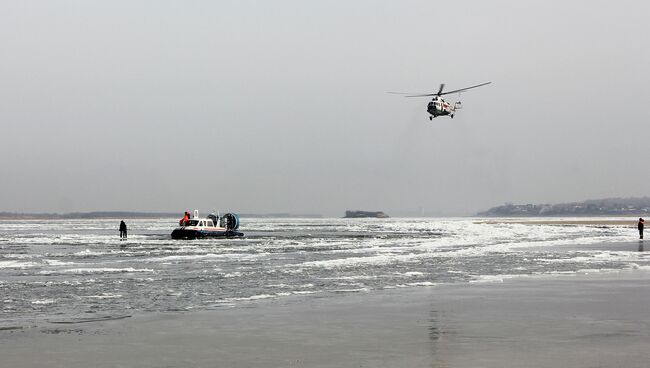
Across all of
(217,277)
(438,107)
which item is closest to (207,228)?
(438,107)

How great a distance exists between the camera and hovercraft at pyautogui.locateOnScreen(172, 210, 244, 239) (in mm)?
65125

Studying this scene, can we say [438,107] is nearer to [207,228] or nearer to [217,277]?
[207,228]

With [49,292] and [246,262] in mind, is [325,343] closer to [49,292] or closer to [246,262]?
[49,292]

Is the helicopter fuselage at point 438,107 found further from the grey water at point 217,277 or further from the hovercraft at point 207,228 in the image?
the grey water at point 217,277

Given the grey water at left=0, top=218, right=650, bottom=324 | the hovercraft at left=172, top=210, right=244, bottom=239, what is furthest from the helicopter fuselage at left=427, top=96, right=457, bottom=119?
the grey water at left=0, top=218, right=650, bottom=324

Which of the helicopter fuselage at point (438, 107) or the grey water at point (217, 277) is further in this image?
the helicopter fuselage at point (438, 107)

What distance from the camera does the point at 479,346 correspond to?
11.2 metres

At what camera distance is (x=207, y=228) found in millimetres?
67562

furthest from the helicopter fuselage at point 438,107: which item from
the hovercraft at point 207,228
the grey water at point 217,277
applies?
the grey water at point 217,277

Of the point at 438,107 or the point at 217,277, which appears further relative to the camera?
the point at 438,107

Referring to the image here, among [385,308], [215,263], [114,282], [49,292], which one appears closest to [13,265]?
[215,263]

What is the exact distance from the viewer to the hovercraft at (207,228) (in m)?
65.1

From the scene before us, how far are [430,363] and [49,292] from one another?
44.1 ft

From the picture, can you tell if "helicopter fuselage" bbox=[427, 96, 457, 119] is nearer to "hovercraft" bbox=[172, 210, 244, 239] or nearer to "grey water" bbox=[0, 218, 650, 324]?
"hovercraft" bbox=[172, 210, 244, 239]
